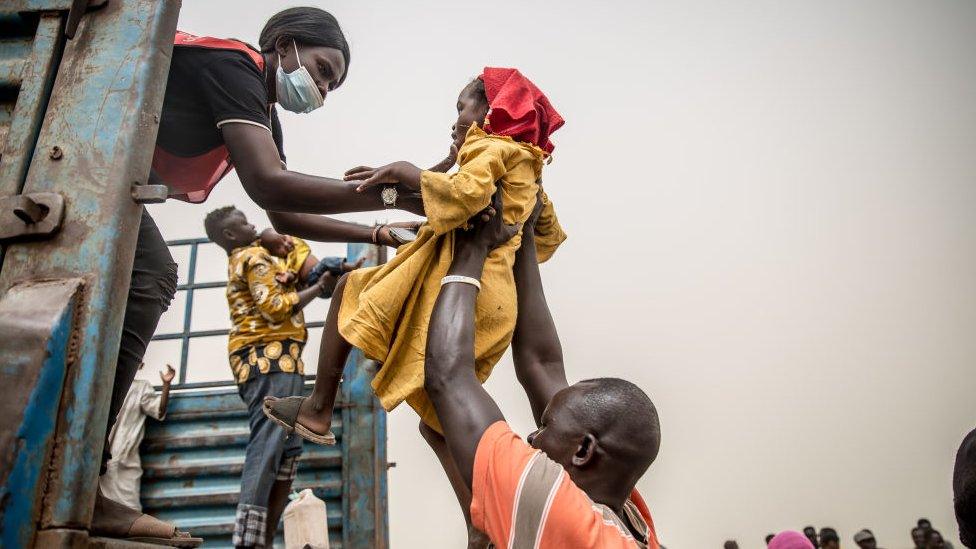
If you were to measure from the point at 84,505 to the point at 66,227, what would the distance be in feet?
1.71

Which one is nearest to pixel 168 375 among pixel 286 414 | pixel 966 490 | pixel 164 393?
pixel 164 393

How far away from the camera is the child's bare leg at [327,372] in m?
2.33

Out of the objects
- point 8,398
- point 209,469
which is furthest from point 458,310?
point 209,469

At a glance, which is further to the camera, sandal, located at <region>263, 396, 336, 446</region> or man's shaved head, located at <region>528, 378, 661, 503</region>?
sandal, located at <region>263, 396, 336, 446</region>

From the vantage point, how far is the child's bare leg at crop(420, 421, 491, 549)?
7.45ft

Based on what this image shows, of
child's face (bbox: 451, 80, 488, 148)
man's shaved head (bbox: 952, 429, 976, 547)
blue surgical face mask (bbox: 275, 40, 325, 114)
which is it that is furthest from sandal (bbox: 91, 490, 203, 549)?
man's shaved head (bbox: 952, 429, 976, 547)

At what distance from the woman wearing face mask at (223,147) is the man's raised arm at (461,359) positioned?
23 cm

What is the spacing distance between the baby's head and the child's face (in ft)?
7.64

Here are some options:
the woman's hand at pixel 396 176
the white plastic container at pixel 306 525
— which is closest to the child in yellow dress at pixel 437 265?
the woman's hand at pixel 396 176

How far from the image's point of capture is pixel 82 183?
4.63 ft

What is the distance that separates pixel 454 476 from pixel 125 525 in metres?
0.96

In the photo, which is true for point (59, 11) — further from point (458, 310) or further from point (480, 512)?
point (480, 512)

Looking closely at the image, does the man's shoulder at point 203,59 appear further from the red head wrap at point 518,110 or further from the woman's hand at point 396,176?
the red head wrap at point 518,110

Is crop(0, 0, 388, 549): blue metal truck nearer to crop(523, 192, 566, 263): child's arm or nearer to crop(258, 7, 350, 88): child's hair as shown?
crop(258, 7, 350, 88): child's hair
